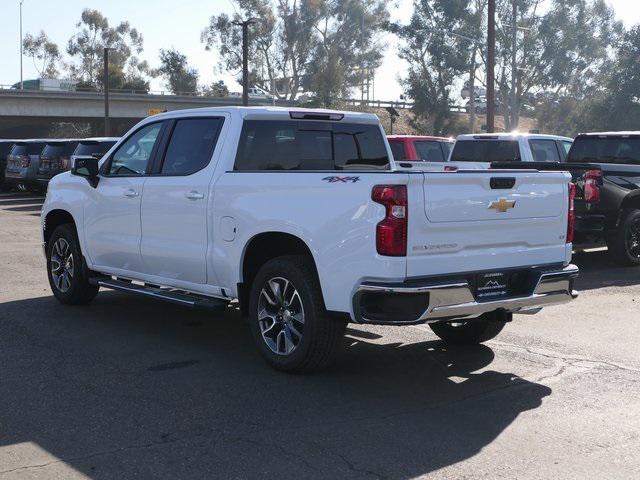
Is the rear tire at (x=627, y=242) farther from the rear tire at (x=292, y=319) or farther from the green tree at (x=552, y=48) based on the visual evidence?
the green tree at (x=552, y=48)

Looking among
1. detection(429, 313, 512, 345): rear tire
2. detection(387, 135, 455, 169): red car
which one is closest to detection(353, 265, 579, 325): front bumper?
detection(429, 313, 512, 345): rear tire

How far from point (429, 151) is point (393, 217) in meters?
13.4

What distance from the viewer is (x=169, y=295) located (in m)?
7.36

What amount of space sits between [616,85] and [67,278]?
6633 cm

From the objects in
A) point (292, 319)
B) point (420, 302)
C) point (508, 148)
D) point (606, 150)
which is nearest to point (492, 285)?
point (420, 302)

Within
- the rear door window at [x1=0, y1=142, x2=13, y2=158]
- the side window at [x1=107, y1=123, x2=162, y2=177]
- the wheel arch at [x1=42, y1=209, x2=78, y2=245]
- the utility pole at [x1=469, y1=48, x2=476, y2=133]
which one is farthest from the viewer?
the utility pole at [x1=469, y1=48, x2=476, y2=133]

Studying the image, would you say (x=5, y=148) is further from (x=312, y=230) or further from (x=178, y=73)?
(x=178, y=73)

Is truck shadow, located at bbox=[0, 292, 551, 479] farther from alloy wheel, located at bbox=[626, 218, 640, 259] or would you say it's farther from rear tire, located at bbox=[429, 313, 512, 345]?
alloy wheel, located at bbox=[626, 218, 640, 259]

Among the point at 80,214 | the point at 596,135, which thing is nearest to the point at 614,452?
the point at 80,214

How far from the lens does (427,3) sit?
71.5 m

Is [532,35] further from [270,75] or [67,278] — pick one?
[67,278]

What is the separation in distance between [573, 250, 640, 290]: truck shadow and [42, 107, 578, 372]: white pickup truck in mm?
4301

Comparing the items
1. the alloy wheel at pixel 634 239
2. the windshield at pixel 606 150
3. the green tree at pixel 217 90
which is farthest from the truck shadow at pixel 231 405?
the green tree at pixel 217 90

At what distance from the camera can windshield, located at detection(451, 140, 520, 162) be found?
1525 centimetres
